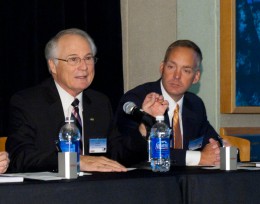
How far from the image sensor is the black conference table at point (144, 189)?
7.16ft

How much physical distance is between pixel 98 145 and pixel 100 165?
0.51m

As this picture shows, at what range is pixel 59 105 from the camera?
349 cm

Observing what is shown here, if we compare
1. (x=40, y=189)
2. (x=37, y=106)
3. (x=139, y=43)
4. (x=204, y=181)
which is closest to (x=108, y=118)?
(x=37, y=106)

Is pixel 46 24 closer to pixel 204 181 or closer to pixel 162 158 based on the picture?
pixel 162 158

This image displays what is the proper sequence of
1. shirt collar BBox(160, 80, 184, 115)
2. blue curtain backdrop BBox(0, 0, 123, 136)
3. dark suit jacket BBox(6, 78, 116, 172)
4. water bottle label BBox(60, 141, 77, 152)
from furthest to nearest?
blue curtain backdrop BBox(0, 0, 123, 136) → shirt collar BBox(160, 80, 184, 115) → dark suit jacket BBox(6, 78, 116, 172) → water bottle label BBox(60, 141, 77, 152)

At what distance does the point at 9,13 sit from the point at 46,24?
1.06 ft

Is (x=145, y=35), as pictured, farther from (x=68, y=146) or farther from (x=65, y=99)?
(x=68, y=146)

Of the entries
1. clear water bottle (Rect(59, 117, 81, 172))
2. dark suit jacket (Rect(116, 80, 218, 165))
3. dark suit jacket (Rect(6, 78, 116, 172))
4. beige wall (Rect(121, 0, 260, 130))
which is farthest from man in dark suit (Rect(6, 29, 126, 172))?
beige wall (Rect(121, 0, 260, 130))

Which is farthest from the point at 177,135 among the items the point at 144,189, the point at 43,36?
the point at 144,189

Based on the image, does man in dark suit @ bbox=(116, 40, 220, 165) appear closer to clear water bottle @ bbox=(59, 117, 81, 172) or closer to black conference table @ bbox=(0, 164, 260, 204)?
clear water bottle @ bbox=(59, 117, 81, 172)

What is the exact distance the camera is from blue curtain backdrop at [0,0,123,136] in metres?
4.70

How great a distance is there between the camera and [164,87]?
4215 mm

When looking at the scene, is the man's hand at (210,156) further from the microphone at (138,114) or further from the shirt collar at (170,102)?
the shirt collar at (170,102)

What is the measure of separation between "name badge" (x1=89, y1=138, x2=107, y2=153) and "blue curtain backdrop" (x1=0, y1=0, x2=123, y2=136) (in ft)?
4.84
